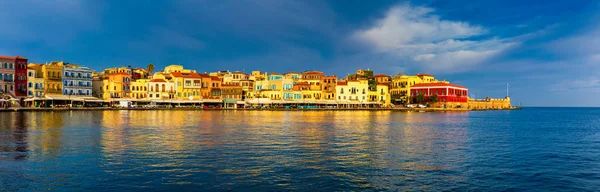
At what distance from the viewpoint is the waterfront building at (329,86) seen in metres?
103

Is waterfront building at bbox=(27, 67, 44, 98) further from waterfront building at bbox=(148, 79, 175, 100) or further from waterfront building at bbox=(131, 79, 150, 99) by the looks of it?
waterfront building at bbox=(148, 79, 175, 100)

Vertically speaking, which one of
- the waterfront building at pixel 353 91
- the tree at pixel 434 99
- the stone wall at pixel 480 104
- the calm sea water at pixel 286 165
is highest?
the waterfront building at pixel 353 91

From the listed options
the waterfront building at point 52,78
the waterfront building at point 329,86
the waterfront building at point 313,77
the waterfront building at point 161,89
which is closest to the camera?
the waterfront building at point 52,78

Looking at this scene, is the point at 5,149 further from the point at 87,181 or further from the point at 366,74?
the point at 366,74

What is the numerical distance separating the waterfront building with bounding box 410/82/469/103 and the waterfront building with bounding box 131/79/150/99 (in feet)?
215

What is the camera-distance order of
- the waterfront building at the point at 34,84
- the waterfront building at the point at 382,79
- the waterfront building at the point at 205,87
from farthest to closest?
the waterfront building at the point at 382,79 < the waterfront building at the point at 205,87 < the waterfront building at the point at 34,84

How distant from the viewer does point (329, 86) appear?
104 metres

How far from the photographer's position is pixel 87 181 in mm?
14703

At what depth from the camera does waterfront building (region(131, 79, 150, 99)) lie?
94.8 metres

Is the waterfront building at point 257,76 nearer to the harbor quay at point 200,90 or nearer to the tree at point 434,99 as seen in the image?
the harbor quay at point 200,90

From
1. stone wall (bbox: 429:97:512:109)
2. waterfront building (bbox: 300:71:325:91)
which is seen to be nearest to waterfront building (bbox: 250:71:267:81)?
waterfront building (bbox: 300:71:325:91)

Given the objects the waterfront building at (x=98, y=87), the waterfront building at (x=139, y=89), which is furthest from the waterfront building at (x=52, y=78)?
the waterfront building at (x=139, y=89)

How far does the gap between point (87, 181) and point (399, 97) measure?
10880cm

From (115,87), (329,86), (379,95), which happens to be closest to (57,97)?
(115,87)
